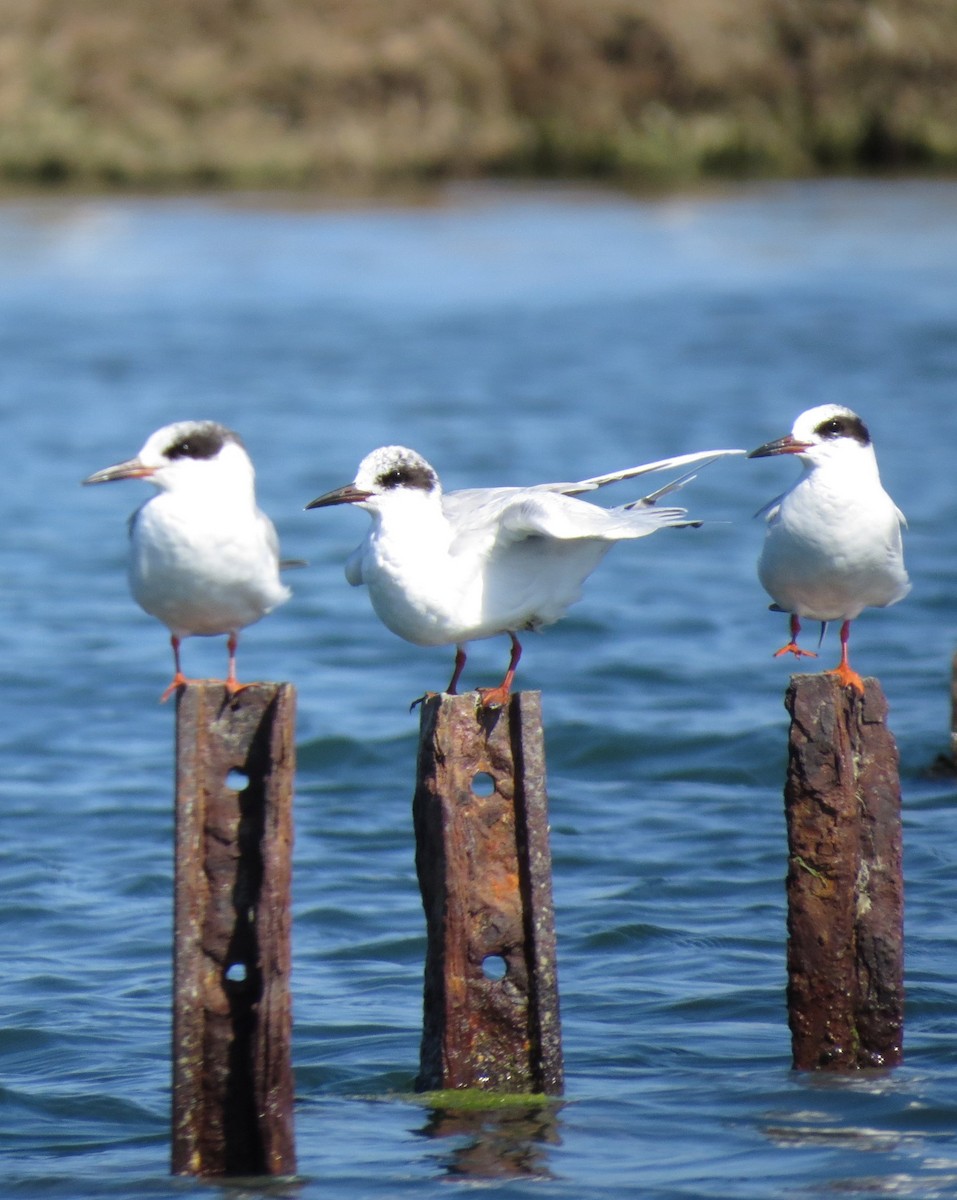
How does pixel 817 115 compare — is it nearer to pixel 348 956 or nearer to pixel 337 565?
pixel 337 565

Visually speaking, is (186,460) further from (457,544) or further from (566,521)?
(566,521)

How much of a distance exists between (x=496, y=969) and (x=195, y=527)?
171 cm

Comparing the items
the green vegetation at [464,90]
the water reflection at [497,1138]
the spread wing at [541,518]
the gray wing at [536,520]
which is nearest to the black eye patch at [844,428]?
the spread wing at [541,518]

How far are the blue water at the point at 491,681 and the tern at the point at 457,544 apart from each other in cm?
152

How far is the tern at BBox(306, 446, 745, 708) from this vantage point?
5.93 m

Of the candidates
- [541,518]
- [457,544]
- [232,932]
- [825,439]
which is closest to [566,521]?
[541,518]

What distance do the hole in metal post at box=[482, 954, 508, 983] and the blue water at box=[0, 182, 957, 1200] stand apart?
0.43 metres

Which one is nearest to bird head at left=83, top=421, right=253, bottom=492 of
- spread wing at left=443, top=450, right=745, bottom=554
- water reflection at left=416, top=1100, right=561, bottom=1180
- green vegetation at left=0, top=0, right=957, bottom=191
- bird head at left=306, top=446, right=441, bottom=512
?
bird head at left=306, top=446, right=441, bottom=512

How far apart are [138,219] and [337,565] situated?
18687 millimetres

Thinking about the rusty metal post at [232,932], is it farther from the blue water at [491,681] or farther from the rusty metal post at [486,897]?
the rusty metal post at [486,897]

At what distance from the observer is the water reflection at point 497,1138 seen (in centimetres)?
610

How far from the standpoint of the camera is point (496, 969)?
20.5 ft

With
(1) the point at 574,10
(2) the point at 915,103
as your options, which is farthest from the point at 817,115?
(1) the point at 574,10

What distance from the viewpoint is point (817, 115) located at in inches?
1565
